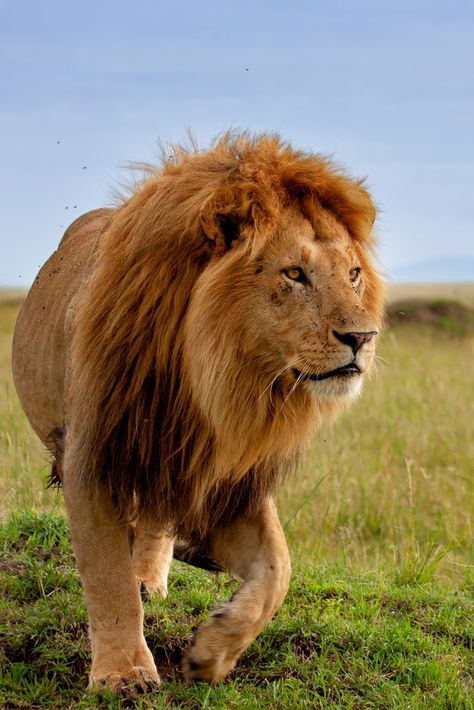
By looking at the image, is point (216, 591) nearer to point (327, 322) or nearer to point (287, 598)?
point (287, 598)

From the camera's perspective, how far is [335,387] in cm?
293

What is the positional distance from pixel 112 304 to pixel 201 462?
1.82 feet

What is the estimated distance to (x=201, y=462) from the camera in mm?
3189

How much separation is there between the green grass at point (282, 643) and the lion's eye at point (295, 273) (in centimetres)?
129

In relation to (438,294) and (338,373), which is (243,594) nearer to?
(338,373)

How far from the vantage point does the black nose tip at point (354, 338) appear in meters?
2.82

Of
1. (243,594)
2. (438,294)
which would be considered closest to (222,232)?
(243,594)

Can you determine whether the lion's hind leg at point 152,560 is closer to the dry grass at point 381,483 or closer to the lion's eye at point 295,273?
the dry grass at point 381,483

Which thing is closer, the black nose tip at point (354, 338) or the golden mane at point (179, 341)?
the black nose tip at point (354, 338)

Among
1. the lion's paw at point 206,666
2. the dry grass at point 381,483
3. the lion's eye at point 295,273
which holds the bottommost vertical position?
the dry grass at point 381,483

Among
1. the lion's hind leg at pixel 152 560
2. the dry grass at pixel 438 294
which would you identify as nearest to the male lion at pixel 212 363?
the lion's hind leg at pixel 152 560

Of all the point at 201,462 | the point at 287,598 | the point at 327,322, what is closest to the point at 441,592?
the point at 287,598

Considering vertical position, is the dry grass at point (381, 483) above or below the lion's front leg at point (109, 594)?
below

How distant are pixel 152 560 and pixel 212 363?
58.4 inches
